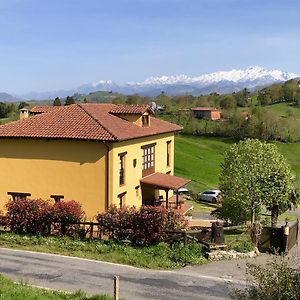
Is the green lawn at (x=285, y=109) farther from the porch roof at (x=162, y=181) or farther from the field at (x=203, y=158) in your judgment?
the porch roof at (x=162, y=181)

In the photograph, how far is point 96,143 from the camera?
28859mm

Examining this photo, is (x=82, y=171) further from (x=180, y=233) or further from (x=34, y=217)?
(x=180, y=233)

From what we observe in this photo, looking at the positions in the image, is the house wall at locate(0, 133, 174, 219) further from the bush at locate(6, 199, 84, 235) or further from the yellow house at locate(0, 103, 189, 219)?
the bush at locate(6, 199, 84, 235)

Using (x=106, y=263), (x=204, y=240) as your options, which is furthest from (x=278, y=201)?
(x=106, y=263)

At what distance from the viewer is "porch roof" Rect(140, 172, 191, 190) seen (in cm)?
3328

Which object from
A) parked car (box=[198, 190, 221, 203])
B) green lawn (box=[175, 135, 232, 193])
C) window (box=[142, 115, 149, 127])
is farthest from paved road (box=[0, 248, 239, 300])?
green lawn (box=[175, 135, 232, 193])

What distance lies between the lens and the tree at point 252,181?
94.1 feet

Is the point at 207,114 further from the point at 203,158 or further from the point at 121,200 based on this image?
the point at 121,200

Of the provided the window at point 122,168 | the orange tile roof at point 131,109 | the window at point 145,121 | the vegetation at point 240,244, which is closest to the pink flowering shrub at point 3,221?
the window at point 122,168

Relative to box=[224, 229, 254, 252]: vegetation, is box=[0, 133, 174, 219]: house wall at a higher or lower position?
higher

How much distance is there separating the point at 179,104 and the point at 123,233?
10298 centimetres

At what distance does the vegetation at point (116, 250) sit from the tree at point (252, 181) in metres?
6.71

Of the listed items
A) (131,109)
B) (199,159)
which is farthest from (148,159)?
(199,159)

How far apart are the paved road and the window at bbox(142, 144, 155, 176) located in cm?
1361
